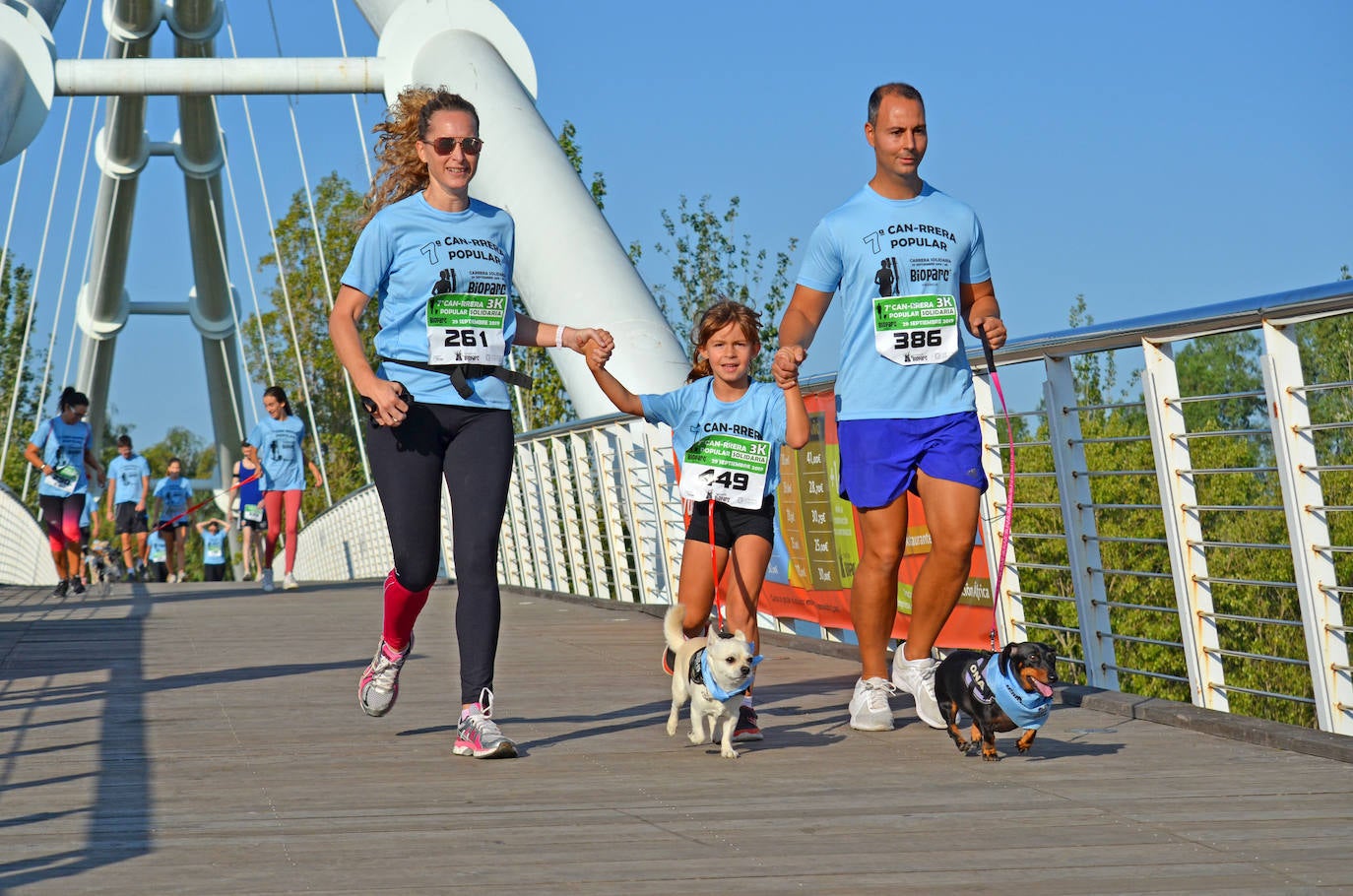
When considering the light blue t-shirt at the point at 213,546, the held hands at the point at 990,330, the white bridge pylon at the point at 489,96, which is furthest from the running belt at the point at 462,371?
the light blue t-shirt at the point at 213,546

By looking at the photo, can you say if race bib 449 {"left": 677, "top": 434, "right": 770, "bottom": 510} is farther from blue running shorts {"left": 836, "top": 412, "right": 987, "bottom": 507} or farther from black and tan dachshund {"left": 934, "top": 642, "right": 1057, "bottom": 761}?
black and tan dachshund {"left": 934, "top": 642, "right": 1057, "bottom": 761}

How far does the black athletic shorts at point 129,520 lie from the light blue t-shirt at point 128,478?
0.53ft

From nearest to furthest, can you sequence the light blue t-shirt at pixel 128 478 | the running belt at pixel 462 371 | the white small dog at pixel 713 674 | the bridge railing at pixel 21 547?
the white small dog at pixel 713 674, the running belt at pixel 462 371, the light blue t-shirt at pixel 128 478, the bridge railing at pixel 21 547

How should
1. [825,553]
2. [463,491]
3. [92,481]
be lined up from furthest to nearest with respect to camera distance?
1. [92,481]
2. [825,553]
3. [463,491]

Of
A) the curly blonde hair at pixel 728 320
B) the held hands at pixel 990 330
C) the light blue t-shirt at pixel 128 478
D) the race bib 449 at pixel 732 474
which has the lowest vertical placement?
the race bib 449 at pixel 732 474

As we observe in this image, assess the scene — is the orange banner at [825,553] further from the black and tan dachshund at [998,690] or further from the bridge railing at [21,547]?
the bridge railing at [21,547]

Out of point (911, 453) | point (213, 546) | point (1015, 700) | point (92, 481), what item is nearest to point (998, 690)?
point (1015, 700)

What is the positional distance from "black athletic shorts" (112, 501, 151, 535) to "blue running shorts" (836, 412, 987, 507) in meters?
18.6

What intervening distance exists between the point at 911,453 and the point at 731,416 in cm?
61

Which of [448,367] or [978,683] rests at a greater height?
[448,367]

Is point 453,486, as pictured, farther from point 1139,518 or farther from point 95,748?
point 1139,518

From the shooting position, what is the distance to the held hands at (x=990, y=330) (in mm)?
5262

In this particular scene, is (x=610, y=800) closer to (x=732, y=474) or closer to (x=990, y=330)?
(x=732, y=474)

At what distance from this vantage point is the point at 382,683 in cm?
548
